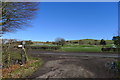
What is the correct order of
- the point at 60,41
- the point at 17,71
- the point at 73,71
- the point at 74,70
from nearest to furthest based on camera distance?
1. the point at 17,71
2. the point at 73,71
3. the point at 74,70
4. the point at 60,41

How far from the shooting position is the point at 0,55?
5574mm

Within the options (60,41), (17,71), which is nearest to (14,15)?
(17,71)

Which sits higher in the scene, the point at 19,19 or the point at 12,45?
the point at 19,19

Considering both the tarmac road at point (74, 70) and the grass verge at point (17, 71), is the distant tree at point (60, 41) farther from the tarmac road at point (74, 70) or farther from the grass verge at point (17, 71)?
the grass verge at point (17, 71)

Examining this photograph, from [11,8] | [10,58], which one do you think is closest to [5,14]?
[11,8]

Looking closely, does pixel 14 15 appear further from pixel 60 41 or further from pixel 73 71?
pixel 60 41

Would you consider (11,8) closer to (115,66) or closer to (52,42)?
(115,66)

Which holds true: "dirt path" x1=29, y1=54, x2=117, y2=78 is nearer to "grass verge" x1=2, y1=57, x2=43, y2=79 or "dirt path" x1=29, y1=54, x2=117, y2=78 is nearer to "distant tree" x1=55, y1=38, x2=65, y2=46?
"grass verge" x1=2, y1=57, x2=43, y2=79

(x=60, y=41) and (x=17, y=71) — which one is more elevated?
(x=60, y=41)

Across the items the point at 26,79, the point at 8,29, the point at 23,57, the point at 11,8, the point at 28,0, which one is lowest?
the point at 26,79

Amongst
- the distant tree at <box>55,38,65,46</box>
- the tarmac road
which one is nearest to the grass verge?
the tarmac road

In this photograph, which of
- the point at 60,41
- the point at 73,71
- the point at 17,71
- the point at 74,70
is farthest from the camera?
the point at 60,41

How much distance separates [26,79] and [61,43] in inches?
1110

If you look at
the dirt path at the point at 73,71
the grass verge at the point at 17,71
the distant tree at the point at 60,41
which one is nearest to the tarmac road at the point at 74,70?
the dirt path at the point at 73,71
